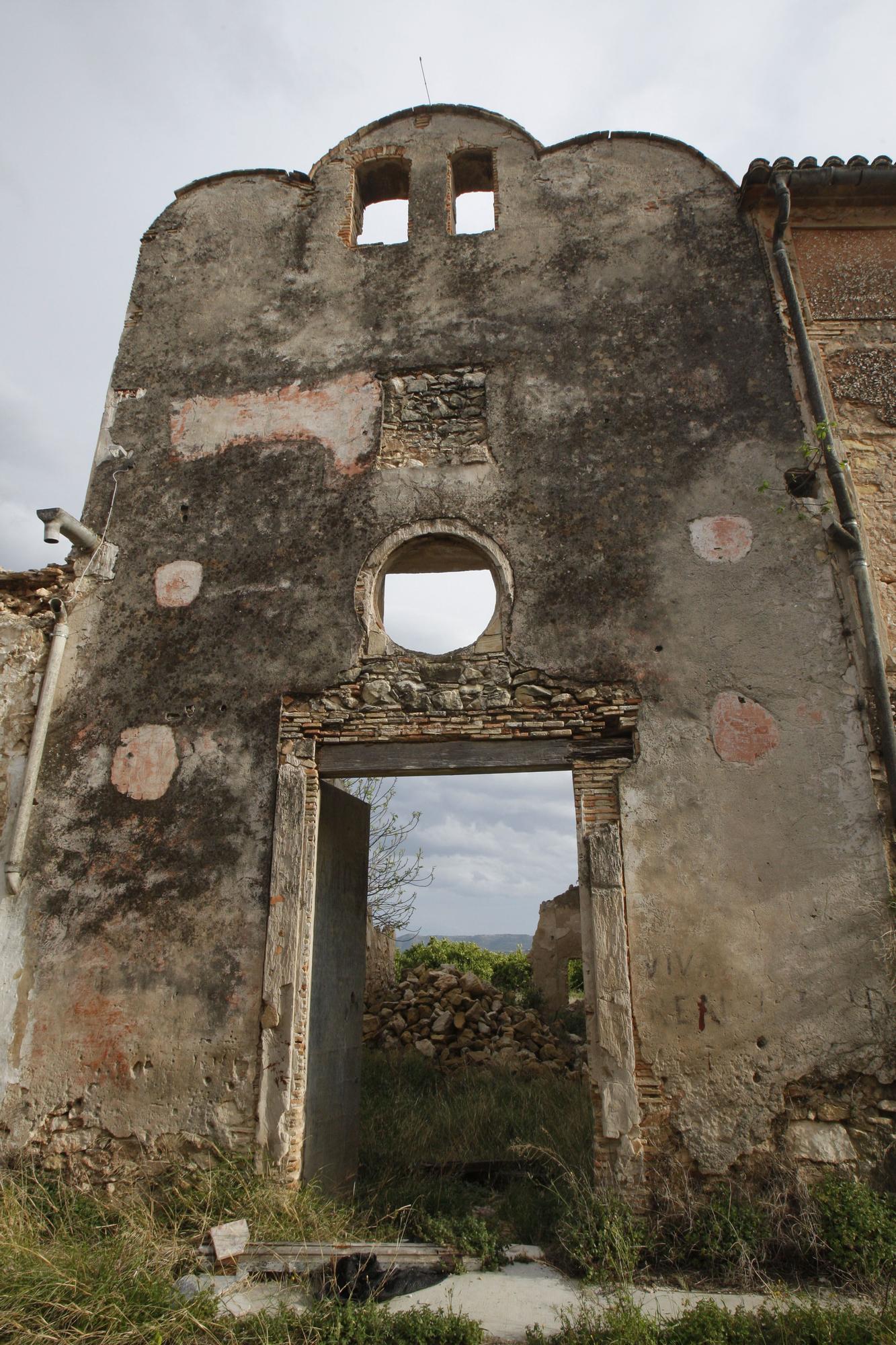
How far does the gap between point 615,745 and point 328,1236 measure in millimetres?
3278

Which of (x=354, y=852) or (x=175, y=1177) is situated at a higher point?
(x=354, y=852)

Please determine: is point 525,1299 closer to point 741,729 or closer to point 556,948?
point 741,729

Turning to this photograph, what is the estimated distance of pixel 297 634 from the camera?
6.06 metres

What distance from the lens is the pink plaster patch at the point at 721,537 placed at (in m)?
5.88

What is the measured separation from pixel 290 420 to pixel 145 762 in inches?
115

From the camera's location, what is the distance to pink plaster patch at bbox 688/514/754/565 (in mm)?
5879

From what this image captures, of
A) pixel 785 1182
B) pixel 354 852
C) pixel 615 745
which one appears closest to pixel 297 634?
pixel 354 852

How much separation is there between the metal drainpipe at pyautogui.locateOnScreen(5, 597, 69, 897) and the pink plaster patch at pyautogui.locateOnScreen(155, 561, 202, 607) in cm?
79

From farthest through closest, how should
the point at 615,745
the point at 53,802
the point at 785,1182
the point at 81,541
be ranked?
the point at 81,541, the point at 53,802, the point at 615,745, the point at 785,1182

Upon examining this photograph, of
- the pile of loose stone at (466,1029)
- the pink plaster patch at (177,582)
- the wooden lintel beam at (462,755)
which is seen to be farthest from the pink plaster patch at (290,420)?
the pile of loose stone at (466,1029)

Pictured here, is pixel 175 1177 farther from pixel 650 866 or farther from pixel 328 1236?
pixel 650 866

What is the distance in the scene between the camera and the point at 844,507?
228 inches

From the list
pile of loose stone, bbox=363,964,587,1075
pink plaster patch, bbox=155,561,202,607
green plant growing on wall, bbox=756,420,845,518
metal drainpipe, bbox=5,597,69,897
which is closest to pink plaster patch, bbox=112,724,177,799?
metal drainpipe, bbox=5,597,69,897

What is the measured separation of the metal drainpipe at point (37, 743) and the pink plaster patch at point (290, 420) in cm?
168
